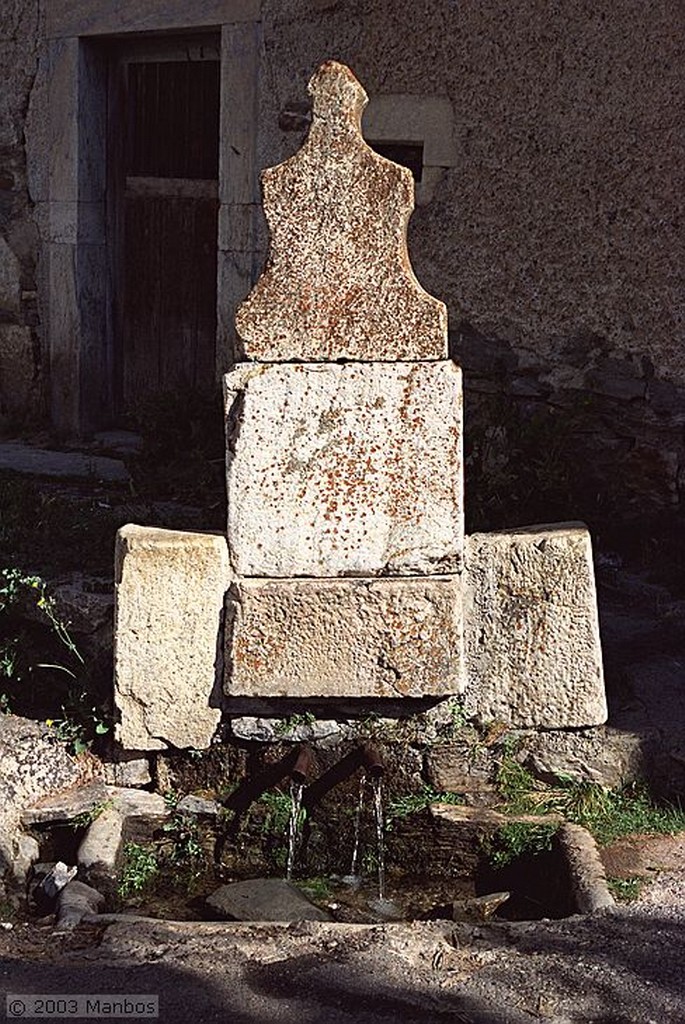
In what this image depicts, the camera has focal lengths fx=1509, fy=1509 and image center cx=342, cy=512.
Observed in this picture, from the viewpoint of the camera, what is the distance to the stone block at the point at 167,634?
4.02m

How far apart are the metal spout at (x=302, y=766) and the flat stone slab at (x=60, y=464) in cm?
292

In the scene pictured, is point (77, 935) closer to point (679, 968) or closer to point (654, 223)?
point (679, 968)

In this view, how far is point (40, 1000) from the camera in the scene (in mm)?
3033

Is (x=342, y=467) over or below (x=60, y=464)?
below

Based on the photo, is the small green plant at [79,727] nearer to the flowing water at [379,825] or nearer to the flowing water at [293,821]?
the flowing water at [293,821]

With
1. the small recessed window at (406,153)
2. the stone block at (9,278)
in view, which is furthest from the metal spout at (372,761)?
the stone block at (9,278)

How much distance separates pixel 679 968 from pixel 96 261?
5.65 m

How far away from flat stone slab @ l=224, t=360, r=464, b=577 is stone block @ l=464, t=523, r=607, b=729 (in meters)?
0.17

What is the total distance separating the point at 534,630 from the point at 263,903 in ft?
3.39

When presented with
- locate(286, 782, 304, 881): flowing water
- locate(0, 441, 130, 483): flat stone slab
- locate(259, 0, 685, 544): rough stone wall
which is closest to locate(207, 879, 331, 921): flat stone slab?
locate(286, 782, 304, 881): flowing water

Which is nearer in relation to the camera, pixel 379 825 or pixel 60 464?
pixel 379 825

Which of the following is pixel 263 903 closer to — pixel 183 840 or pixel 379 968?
pixel 183 840

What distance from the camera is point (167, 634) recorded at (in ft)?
13.3

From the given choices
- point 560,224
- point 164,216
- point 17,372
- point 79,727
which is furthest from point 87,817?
point 17,372
